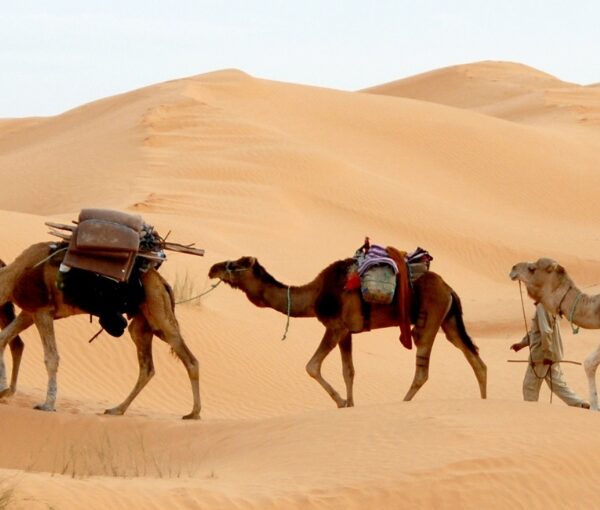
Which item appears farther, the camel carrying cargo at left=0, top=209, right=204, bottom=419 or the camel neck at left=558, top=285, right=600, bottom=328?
the camel neck at left=558, top=285, right=600, bottom=328

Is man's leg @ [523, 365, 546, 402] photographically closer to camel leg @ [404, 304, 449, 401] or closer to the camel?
the camel

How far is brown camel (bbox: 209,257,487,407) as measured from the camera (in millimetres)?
13352

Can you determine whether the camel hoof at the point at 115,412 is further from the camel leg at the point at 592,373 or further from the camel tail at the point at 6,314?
the camel leg at the point at 592,373

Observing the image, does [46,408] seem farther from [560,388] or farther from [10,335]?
[560,388]

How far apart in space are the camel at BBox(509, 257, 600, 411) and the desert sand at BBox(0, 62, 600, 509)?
1.06m

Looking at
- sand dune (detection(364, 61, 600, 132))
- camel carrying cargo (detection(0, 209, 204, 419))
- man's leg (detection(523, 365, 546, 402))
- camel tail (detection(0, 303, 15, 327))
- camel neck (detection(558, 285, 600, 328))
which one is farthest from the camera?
sand dune (detection(364, 61, 600, 132))

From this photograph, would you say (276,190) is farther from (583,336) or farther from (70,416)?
(70,416)

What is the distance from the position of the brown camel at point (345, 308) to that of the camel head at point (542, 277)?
0.76 m

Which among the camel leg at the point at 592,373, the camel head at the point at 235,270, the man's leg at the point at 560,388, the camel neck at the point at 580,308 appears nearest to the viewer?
the camel leg at the point at 592,373

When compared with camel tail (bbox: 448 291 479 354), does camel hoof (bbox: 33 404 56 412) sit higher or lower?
lower

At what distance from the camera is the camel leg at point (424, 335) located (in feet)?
44.1

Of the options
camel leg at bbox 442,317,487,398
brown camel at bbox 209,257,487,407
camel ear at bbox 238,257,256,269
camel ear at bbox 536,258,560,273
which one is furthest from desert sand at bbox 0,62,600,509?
camel ear at bbox 238,257,256,269

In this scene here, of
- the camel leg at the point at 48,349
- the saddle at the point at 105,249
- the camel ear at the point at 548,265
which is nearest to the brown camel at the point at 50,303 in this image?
the camel leg at the point at 48,349

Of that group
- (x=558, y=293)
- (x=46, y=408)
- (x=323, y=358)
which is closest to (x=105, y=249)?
(x=46, y=408)
